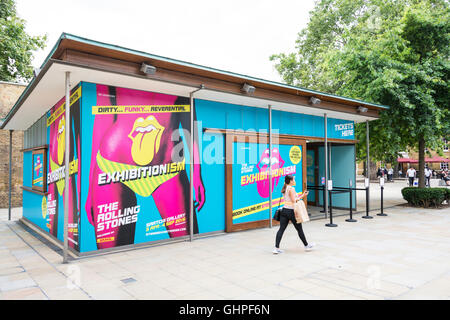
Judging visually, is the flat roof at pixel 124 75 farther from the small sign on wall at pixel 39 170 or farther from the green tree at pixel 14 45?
the green tree at pixel 14 45

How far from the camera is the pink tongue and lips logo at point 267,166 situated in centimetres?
864

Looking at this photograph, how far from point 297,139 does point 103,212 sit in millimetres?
5928

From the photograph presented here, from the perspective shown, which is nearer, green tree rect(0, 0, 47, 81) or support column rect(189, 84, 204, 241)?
support column rect(189, 84, 204, 241)

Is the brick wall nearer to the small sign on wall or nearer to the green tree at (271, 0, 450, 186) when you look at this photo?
the small sign on wall

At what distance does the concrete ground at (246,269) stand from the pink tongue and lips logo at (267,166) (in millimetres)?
1383

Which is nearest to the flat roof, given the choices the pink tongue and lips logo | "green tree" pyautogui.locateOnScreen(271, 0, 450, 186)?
the pink tongue and lips logo

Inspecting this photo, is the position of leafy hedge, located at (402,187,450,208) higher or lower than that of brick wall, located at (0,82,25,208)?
lower

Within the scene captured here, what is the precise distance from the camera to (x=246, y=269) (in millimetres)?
5004

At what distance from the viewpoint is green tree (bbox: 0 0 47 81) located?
1844cm

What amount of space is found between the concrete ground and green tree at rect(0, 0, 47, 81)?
15.5 meters

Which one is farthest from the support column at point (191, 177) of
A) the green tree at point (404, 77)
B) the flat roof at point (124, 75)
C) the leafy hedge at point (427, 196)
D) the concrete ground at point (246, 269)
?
the leafy hedge at point (427, 196)

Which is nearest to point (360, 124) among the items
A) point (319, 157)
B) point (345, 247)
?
point (319, 157)
